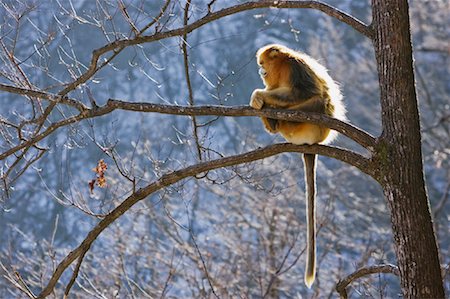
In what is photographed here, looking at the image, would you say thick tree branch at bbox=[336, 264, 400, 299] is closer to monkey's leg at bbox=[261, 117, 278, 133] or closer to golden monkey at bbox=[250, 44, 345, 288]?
golden monkey at bbox=[250, 44, 345, 288]

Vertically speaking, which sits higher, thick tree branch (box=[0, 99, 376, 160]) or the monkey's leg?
the monkey's leg

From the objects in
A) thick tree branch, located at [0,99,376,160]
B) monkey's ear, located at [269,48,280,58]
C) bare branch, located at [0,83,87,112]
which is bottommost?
thick tree branch, located at [0,99,376,160]

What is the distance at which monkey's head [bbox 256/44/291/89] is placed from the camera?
5258mm

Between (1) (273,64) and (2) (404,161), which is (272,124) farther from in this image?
(2) (404,161)

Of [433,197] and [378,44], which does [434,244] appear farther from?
[433,197]

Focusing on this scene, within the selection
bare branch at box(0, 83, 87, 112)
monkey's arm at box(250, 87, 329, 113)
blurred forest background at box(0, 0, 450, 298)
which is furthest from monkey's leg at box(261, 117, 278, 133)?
blurred forest background at box(0, 0, 450, 298)

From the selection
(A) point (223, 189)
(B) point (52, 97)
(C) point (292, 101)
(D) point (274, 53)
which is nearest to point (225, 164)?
(C) point (292, 101)

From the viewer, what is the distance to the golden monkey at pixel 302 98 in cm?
485

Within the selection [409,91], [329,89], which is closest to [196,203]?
[329,89]

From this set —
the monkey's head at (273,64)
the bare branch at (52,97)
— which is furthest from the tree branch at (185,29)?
the monkey's head at (273,64)

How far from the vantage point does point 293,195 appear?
1423cm

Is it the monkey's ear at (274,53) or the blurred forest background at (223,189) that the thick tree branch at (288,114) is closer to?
the monkey's ear at (274,53)

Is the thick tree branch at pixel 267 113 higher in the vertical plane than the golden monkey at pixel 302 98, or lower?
lower

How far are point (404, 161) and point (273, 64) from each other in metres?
1.48
